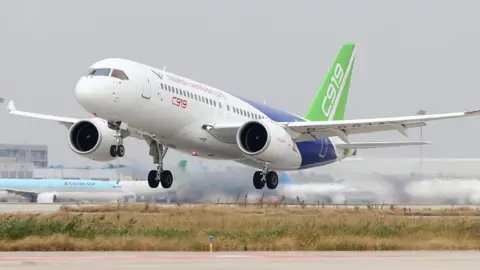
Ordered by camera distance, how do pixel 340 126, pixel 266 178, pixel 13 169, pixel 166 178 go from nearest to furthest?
pixel 340 126, pixel 166 178, pixel 266 178, pixel 13 169

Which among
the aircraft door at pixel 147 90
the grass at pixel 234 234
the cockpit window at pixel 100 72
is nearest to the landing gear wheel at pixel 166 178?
the grass at pixel 234 234

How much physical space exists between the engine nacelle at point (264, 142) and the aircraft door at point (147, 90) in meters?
5.53

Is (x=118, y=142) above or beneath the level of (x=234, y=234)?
above

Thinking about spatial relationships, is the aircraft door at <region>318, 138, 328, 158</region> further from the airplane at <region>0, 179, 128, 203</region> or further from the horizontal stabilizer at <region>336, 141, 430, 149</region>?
the airplane at <region>0, 179, 128, 203</region>

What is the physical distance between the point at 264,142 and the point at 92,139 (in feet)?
25.2

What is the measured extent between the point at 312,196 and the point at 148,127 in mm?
21245

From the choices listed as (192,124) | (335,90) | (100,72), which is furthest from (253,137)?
(335,90)

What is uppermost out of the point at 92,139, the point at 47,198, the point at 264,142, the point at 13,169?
the point at 13,169

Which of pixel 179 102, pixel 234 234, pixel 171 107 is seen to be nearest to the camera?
pixel 234 234

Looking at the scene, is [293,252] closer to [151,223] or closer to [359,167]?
[151,223]

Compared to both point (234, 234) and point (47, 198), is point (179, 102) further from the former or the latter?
point (47, 198)

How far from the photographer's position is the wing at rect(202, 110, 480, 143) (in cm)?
4353

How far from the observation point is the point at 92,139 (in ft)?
145
